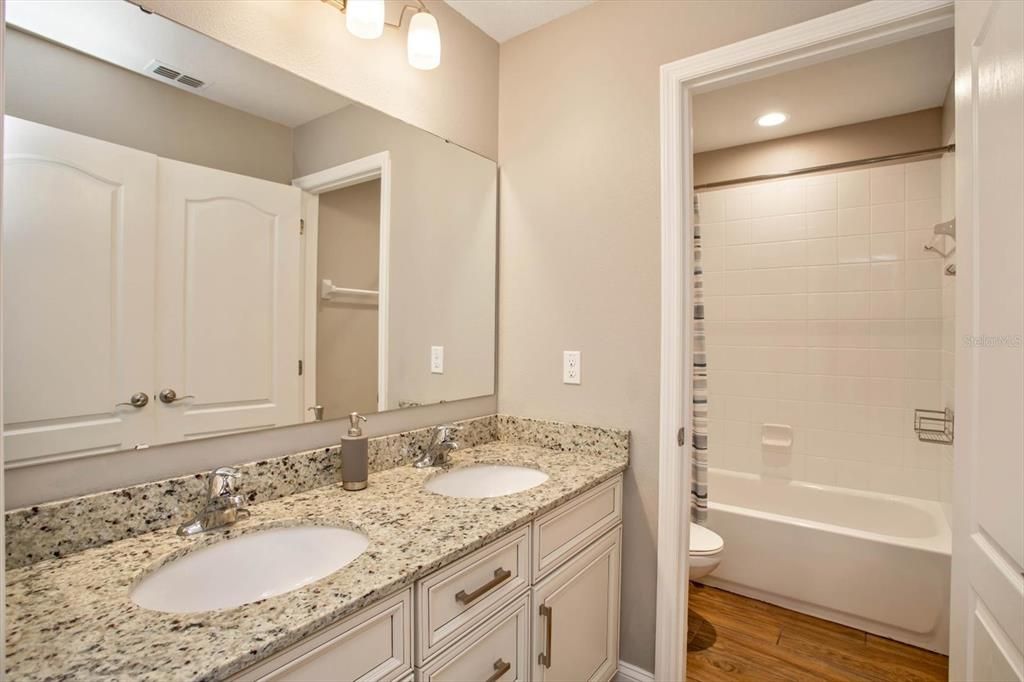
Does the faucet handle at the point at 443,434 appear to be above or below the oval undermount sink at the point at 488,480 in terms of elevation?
above

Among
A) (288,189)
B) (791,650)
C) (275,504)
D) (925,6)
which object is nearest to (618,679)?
(791,650)

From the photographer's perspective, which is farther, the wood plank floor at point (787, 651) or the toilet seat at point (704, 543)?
the toilet seat at point (704, 543)

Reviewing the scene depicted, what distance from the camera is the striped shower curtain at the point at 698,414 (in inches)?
72.2

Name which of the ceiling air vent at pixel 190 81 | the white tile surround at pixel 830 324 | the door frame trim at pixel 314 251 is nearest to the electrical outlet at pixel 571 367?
the door frame trim at pixel 314 251

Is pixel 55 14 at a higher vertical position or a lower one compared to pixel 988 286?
higher

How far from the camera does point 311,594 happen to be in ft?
2.63

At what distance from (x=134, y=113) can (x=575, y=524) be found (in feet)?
4.83

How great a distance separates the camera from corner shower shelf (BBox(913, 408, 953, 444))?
251 cm

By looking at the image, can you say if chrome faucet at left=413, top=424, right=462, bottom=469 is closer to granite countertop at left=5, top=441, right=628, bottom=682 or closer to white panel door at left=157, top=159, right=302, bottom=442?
granite countertop at left=5, top=441, right=628, bottom=682

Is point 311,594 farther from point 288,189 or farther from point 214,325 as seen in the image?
point 288,189

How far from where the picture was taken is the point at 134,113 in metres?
1.06

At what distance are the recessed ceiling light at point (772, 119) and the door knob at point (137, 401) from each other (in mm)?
2948

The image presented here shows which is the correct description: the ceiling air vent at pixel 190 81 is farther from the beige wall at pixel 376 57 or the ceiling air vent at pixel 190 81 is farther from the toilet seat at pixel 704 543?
the toilet seat at pixel 704 543

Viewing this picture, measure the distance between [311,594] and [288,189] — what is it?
100cm
